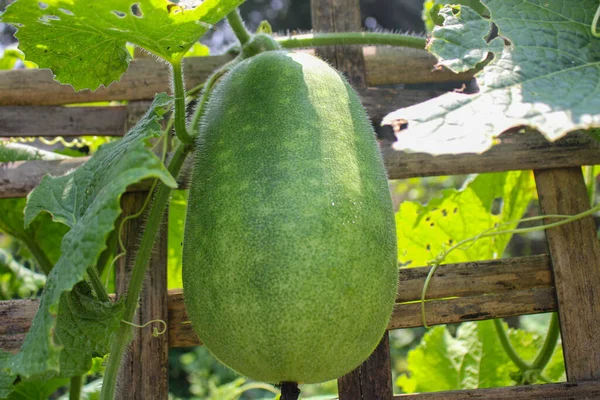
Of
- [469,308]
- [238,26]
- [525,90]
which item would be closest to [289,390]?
[469,308]

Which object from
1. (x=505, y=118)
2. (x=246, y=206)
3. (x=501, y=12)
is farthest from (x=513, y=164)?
(x=246, y=206)

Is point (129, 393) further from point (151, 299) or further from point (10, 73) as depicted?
point (10, 73)

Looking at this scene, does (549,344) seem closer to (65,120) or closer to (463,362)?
(463,362)

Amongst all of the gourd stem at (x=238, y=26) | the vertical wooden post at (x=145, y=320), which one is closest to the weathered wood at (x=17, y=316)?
the vertical wooden post at (x=145, y=320)

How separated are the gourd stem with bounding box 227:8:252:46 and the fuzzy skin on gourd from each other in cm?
27

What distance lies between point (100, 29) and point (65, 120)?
51 cm

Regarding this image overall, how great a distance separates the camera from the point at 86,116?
1538 mm

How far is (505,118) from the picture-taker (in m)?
0.94

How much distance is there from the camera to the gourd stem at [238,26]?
134 centimetres

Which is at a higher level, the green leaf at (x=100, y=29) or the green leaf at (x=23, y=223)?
the green leaf at (x=100, y=29)

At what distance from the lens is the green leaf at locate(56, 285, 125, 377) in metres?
1.08

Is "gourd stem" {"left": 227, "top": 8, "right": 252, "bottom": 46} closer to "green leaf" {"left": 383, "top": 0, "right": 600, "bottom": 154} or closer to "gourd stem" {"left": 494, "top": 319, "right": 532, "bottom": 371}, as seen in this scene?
"green leaf" {"left": 383, "top": 0, "right": 600, "bottom": 154}

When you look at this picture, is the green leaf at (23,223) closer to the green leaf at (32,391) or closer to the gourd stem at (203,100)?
the green leaf at (32,391)

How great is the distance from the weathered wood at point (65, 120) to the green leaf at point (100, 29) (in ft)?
0.85
